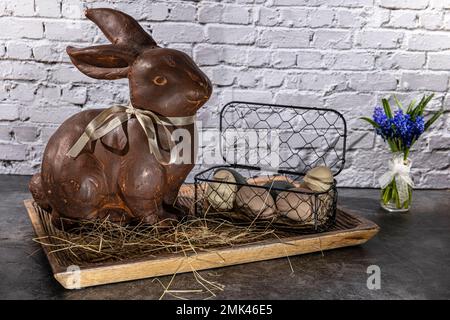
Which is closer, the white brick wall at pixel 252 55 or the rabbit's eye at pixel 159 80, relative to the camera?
the rabbit's eye at pixel 159 80

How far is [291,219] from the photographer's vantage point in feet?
3.41

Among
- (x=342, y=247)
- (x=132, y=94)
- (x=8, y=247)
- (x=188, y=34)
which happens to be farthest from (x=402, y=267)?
(x=188, y=34)

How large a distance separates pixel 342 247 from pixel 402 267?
114 mm

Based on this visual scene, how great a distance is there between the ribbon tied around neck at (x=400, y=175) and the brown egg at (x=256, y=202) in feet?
1.17

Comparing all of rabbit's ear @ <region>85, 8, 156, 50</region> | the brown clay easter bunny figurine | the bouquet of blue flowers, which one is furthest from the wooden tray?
rabbit's ear @ <region>85, 8, 156, 50</region>

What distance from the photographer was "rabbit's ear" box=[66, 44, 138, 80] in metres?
0.93

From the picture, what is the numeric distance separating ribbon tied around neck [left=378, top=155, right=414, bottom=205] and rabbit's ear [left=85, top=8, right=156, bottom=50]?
0.64m

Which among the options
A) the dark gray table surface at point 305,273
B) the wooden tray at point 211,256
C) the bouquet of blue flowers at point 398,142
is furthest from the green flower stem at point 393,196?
the wooden tray at point 211,256

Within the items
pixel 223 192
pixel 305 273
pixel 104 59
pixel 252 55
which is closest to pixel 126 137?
pixel 104 59

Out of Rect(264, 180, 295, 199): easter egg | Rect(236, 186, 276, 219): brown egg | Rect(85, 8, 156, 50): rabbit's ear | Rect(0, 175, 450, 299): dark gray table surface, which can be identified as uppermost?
Rect(85, 8, 156, 50): rabbit's ear

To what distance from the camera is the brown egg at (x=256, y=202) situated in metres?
1.05

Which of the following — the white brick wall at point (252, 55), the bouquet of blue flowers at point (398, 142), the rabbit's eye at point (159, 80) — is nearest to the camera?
the rabbit's eye at point (159, 80)

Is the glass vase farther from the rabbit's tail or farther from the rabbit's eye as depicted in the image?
the rabbit's tail

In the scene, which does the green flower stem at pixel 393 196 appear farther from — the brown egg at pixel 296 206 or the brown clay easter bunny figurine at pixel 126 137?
the brown clay easter bunny figurine at pixel 126 137
